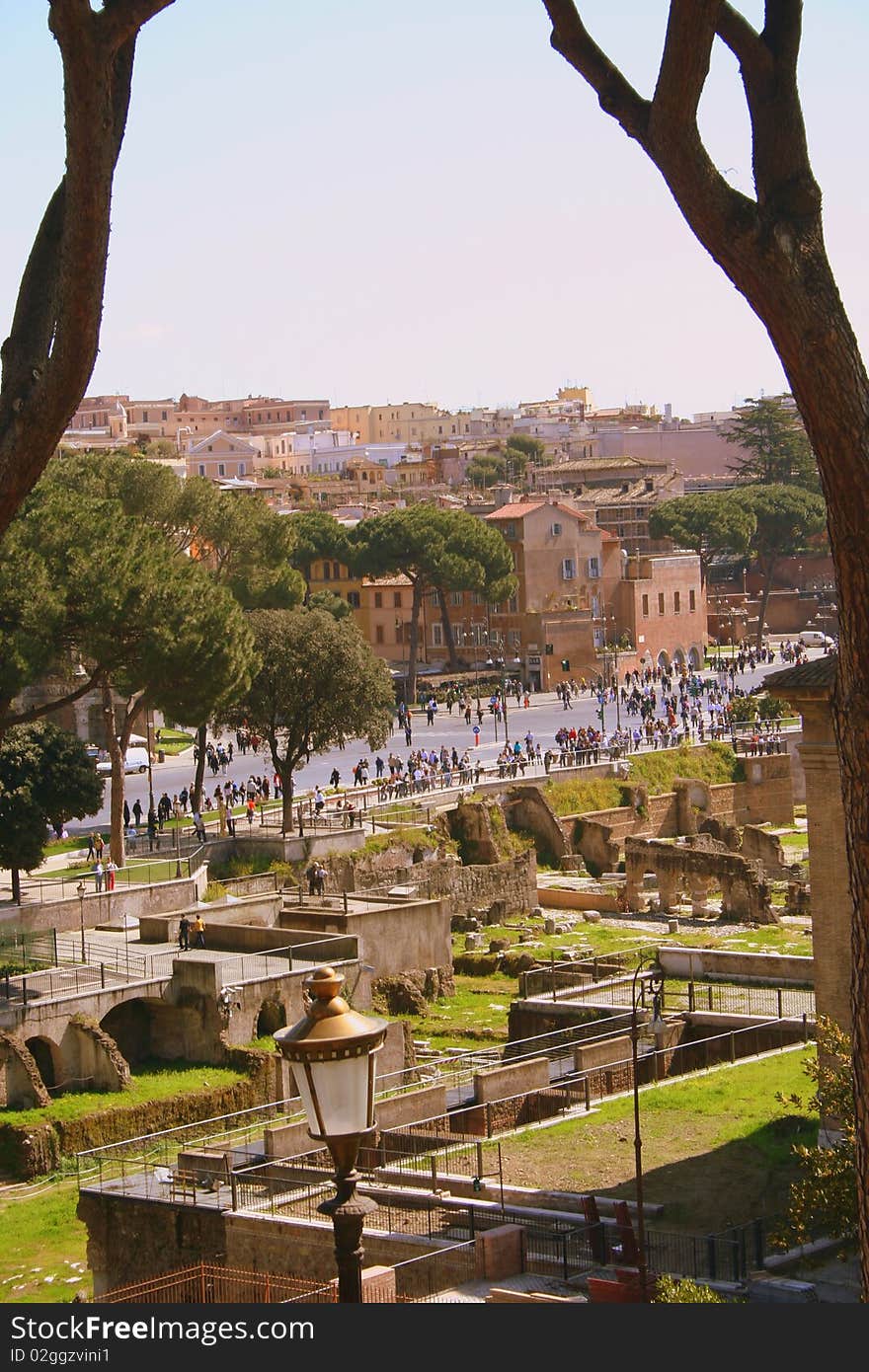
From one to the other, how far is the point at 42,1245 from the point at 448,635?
5100cm

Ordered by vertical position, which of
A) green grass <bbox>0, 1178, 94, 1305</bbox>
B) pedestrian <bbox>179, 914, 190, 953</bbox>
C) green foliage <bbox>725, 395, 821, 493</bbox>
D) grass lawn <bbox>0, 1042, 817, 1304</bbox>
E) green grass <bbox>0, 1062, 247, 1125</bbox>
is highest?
green foliage <bbox>725, 395, 821, 493</bbox>

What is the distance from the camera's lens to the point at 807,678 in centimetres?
1694

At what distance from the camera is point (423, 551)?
220ft

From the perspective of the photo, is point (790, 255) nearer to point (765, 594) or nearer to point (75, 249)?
point (75, 249)

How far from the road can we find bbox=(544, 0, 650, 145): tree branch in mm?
30919

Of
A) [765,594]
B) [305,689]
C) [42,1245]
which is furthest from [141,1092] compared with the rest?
[765,594]

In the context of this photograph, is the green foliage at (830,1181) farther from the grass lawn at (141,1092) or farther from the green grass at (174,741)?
the green grass at (174,741)

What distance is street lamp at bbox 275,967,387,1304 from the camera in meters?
5.88

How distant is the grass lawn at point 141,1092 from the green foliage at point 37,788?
14.0 ft

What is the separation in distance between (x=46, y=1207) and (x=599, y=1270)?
8665mm

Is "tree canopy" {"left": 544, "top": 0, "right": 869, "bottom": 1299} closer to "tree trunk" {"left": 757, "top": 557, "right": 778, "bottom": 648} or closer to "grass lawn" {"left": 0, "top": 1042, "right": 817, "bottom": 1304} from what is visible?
"grass lawn" {"left": 0, "top": 1042, "right": 817, "bottom": 1304}

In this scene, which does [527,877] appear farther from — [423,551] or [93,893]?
[423,551]

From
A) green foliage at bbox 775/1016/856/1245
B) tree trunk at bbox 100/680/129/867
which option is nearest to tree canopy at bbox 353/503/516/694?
tree trunk at bbox 100/680/129/867

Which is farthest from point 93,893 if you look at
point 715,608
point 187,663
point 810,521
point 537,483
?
point 537,483
